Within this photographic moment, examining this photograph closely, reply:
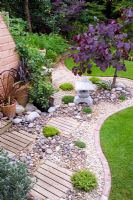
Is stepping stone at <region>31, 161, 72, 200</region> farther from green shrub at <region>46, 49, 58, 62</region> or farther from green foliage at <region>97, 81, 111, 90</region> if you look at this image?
green shrub at <region>46, 49, 58, 62</region>

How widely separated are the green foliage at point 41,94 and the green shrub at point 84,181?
2.45 meters

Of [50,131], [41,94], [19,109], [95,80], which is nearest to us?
[50,131]

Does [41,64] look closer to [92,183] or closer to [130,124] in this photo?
[130,124]

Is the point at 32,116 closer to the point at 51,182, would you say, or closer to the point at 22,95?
the point at 22,95

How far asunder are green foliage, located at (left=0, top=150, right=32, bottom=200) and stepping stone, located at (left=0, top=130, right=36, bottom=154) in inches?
57.4

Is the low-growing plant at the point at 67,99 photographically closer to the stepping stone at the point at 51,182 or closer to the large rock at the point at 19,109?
the large rock at the point at 19,109

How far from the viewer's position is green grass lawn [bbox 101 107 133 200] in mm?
4355

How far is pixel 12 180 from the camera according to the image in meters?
3.44

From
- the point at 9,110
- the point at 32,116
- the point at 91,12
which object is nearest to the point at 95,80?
the point at 32,116

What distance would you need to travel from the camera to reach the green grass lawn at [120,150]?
171 inches

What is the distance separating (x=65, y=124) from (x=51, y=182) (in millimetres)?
1935

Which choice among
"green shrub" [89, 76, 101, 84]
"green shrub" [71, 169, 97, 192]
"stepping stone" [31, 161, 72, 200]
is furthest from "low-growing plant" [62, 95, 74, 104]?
"green shrub" [71, 169, 97, 192]

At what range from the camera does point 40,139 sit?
5465 mm

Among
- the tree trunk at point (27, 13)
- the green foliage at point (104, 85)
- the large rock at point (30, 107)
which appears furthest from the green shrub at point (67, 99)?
the tree trunk at point (27, 13)
